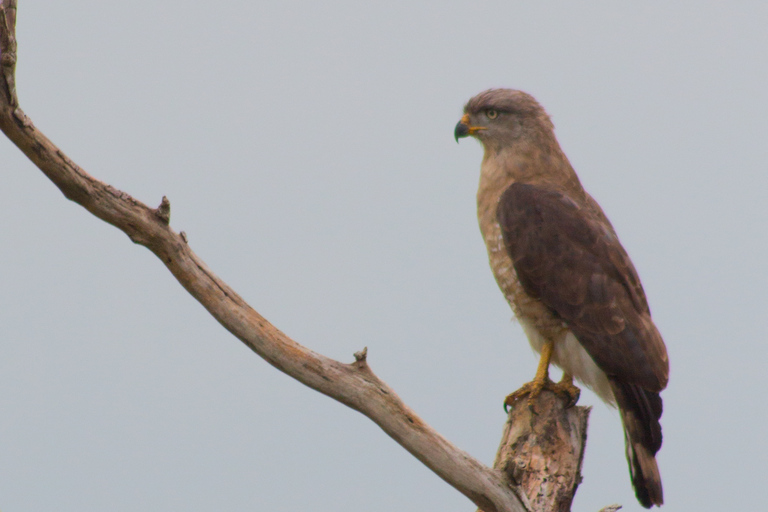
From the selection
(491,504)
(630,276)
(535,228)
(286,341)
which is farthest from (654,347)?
(286,341)

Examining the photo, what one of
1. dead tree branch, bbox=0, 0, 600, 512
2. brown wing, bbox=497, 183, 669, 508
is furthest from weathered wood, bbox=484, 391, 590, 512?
brown wing, bbox=497, 183, 669, 508

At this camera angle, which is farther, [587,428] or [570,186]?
[570,186]

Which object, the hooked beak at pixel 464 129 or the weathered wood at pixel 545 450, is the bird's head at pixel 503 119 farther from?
the weathered wood at pixel 545 450

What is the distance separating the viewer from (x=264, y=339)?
13.5 ft

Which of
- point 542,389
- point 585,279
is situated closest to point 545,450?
point 542,389

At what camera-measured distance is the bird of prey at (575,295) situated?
4.60 metres

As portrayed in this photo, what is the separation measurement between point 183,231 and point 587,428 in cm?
243

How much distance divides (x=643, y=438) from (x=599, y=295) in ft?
2.64

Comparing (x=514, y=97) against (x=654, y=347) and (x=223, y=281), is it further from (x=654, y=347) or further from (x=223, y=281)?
(x=223, y=281)

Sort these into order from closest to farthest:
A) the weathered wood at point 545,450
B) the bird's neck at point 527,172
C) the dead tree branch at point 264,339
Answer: the dead tree branch at point 264,339 < the weathered wood at point 545,450 < the bird's neck at point 527,172

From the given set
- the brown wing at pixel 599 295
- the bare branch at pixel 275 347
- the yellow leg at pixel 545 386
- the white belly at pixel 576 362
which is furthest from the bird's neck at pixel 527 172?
the bare branch at pixel 275 347

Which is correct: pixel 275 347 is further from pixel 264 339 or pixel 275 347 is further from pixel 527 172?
pixel 527 172

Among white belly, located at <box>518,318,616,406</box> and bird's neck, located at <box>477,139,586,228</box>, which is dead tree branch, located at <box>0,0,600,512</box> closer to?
white belly, located at <box>518,318,616,406</box>

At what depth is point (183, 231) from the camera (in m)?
4.13
